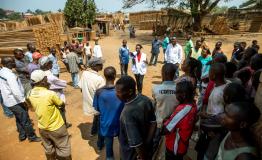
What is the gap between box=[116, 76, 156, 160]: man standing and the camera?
242 cm

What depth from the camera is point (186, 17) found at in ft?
83.5

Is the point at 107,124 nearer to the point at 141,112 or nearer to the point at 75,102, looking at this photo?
the point at 141,112

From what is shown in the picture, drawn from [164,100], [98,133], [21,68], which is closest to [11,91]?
[21,68]

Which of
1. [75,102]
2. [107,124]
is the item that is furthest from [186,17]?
[107,124]

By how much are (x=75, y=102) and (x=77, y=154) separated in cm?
319

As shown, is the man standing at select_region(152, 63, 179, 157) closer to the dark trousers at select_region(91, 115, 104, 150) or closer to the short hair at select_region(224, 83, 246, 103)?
the short hair at select_region(224, 83, 246, 103)

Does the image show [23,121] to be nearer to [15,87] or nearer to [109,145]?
[15,87]

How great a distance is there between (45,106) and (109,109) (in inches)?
38.6

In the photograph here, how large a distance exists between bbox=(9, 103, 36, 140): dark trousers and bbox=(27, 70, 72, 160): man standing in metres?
1.57

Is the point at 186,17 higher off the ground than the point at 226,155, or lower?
higher

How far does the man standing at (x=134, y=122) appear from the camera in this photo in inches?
95.1

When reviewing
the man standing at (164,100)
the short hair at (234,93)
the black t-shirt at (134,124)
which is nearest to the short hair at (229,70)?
the man standing at (164,100)

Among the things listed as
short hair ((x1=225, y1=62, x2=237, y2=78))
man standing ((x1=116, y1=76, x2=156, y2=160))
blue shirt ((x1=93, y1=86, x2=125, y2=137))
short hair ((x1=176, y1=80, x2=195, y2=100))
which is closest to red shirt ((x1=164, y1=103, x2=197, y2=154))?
short hair ((x1=176, y1=80, x2=195, y2=100))

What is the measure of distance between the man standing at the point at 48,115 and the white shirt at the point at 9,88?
141cm
